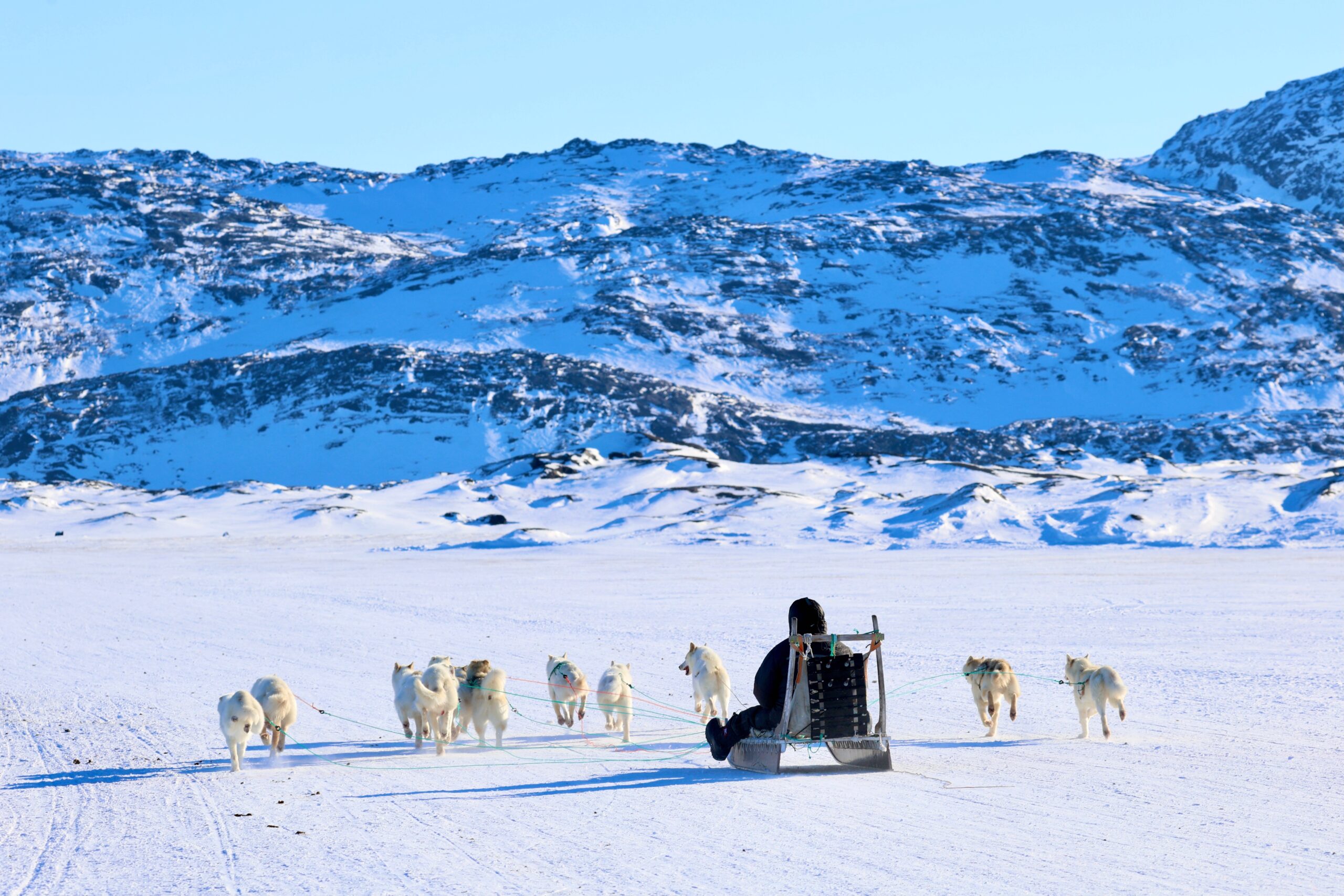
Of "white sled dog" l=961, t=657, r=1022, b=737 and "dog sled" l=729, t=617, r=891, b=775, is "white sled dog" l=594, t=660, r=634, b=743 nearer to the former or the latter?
"dog sled" l=729, t=617, r=891, b=775

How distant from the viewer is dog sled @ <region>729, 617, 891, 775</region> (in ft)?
37.3

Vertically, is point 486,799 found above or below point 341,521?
below

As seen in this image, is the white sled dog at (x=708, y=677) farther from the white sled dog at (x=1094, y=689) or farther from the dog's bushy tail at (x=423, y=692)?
the white sled dog at (x=1094, y=689)

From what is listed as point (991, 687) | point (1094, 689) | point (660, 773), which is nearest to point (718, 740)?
point (660, 773)

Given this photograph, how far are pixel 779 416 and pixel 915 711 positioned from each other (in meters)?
153

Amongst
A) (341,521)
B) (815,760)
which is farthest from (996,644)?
(341,521)

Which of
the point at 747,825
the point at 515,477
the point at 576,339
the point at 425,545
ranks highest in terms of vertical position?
the point at 576,339

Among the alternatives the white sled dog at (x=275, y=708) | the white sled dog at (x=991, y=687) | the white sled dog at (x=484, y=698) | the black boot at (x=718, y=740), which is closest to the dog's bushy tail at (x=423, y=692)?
the white sled dog at (x=484, y=698)

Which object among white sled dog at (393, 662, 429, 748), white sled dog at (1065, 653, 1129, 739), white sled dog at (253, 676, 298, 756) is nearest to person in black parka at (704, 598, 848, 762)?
white sled dog at (393, 662, 429, 748)

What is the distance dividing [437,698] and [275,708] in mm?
1536

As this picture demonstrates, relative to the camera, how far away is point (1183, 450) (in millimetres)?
150750

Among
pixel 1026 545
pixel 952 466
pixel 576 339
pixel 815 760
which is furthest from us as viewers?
pixel 576 339

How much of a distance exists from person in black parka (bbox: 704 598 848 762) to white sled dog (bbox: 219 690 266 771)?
4.19 metres

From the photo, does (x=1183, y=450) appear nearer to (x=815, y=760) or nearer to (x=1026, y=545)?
(x=1026, y=545)
